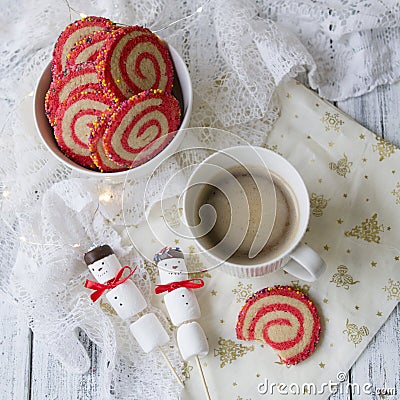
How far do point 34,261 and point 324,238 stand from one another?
503 mm

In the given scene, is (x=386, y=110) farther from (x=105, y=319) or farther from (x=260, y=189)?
(x=105, y=319)

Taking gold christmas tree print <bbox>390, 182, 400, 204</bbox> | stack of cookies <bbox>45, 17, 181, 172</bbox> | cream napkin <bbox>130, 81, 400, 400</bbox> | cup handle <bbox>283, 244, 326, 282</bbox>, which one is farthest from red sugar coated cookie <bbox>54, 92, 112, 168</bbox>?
gold christmas tree print <bbox>390, 182, 400, 204</bbox>

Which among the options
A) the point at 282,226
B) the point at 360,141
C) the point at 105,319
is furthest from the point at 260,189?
the point at 105,319

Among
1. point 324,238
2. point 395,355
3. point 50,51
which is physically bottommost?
point 395,355

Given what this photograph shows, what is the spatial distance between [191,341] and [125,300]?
13 centimetres

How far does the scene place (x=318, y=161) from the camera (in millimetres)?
1193

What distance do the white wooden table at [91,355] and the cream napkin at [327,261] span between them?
2cm

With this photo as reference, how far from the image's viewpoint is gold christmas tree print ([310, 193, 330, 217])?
1.17 metres

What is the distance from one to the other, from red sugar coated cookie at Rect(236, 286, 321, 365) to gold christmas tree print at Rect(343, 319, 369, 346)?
0.05 metres

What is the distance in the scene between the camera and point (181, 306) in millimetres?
1107

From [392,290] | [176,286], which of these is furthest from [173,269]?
[392,290]

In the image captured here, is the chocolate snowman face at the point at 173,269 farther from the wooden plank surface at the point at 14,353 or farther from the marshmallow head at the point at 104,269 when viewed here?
the wooden plank surface at the point at 14,353

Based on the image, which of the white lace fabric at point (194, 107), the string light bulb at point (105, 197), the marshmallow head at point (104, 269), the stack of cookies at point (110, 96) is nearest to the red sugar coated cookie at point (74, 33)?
the stack of cookies at point (110, 96)

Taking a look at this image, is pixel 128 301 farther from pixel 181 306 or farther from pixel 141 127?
pixel 141 127
